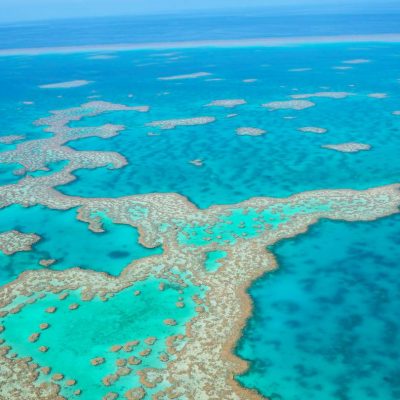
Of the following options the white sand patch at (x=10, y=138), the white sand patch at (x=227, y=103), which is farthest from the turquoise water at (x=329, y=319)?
the white sand patch at (x=227, y=103)

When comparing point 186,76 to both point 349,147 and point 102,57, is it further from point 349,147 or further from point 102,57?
point 349,147

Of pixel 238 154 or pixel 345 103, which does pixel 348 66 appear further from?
pixel 238 154

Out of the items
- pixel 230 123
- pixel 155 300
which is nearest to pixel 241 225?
pixel 155 300

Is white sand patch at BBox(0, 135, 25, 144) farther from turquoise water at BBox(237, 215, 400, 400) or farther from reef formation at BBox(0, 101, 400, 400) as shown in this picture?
turquoise water at BBox(237, 215, 400, 400)

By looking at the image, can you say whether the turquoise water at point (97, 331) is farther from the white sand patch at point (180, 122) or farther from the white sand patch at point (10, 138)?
the white sand patch at point (180, 122)

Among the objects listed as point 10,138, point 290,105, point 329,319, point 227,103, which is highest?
point 227,103
